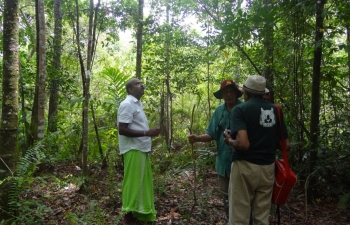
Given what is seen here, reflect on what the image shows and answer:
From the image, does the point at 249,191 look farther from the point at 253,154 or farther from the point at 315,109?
the point at 315,109

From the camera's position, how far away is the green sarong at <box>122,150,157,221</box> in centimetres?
411

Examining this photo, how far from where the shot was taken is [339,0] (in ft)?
12.8

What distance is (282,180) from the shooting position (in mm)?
3125

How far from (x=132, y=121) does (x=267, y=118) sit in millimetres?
1820

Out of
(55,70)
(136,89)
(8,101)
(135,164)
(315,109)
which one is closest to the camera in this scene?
(8,101)

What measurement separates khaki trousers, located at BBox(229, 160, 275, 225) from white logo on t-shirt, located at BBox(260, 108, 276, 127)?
42 cm

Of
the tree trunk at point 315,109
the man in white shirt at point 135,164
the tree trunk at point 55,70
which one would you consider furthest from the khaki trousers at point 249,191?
the tree trunk at point 55,70

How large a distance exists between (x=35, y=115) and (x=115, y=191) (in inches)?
97.1

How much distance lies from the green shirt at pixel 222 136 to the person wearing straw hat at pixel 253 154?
0.64 meters

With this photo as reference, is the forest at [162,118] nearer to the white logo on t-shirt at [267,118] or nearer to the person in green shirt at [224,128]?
the person in green shirt at [224,128]

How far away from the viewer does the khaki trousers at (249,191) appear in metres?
3.05

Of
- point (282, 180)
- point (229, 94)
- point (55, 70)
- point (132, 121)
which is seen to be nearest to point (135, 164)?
point (132, 121)

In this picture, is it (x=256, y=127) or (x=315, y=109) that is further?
(x=315, y=109)

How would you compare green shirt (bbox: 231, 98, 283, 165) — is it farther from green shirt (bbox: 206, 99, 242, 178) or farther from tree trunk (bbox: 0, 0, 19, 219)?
tree trunk (bbox: 0, 0, 19, 219)
